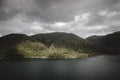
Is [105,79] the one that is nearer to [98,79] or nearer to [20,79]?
[98,79]

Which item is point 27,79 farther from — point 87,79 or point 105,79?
point 105,79

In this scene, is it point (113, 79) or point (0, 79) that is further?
point (0, 79)

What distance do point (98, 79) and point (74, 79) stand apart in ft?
46.8

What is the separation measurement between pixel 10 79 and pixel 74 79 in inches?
1586

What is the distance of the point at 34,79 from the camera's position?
223ft

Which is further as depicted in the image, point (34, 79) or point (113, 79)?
point (34, 79)

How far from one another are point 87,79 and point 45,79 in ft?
84.9

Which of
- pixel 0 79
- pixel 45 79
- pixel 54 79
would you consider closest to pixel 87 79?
pixel 54 79

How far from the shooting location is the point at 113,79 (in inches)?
2511

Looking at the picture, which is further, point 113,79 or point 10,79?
point 10,79

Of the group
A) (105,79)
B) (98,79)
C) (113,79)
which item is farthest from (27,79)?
(113,79)

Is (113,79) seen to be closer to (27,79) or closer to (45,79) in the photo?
(45,79)

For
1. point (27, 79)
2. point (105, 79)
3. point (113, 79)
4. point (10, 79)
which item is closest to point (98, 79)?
point (105, 79)

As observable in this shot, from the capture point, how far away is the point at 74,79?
2648 inches
